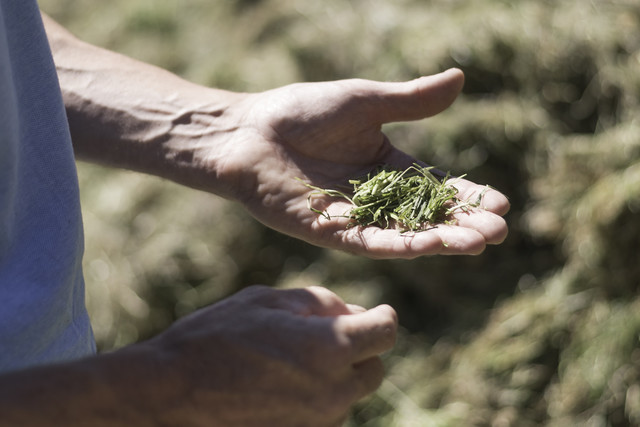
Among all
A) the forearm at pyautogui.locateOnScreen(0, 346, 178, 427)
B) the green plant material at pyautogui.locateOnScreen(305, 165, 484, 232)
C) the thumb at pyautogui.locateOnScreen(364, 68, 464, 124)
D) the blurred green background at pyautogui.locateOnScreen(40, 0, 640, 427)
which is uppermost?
the thumb at pyautogui.locateOnScreen(364, 68, 464, 124)

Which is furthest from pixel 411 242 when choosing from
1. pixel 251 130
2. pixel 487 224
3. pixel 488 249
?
pixel 488 249

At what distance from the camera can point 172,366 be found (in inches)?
41.4

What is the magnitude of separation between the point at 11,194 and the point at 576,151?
92.3 inches

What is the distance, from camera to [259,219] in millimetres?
1896

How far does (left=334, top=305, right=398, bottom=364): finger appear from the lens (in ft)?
3.65

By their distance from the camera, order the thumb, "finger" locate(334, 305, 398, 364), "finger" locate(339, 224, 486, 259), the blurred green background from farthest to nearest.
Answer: the blurred green background
the thumb
"finger" locate(339, 224, 486, 259)
"finger" locate(334, 305, 398, 364)

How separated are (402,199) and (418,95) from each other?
0.97 feet

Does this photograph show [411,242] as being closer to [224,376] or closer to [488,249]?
[224,376]

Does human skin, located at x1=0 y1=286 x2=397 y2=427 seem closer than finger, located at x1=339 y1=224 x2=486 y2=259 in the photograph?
Yes

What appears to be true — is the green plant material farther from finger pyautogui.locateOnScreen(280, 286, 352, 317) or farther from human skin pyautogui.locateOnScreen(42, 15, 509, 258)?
finger pyautogui.locateOnScreen(280, 286, 352, 317)

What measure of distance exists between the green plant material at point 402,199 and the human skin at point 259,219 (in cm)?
4

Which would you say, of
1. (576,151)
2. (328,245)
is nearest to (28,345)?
(328,245)

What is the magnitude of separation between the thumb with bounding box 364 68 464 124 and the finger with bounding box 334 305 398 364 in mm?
894

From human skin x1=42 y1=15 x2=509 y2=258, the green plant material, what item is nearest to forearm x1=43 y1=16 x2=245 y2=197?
human skin x1=42 y1=15 x2=509 y2=258
